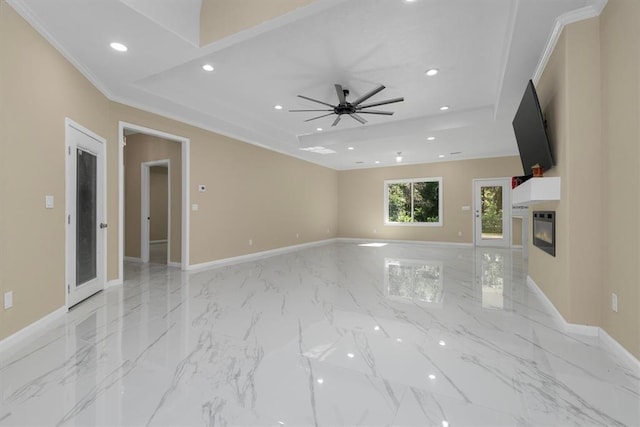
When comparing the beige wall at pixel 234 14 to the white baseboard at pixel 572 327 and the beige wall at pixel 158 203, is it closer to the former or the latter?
the white baseboard at pixel 572 327

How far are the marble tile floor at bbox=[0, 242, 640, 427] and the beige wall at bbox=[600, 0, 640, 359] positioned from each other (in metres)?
0.34

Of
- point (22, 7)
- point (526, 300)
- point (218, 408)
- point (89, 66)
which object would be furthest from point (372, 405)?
point (89, 66)

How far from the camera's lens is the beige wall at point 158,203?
9617mm

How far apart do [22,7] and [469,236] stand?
9603 mm

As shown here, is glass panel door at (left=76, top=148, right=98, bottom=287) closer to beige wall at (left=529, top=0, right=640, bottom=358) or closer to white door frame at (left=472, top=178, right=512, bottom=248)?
beige wall at (left=529, top=0, right=640, bottom=358)

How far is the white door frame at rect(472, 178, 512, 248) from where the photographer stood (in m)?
8.50

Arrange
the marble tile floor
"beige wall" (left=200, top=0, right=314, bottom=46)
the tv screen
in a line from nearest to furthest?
the marble tile floor < "beige wall" (left=200, top=0, right=314, bottom=46) < the tv screen

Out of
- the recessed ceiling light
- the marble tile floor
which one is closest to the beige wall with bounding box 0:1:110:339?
the marble tile floor

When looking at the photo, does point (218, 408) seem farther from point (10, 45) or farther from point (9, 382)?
point (10, 45)

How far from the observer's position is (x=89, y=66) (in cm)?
345

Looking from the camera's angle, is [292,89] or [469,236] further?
[469,236]

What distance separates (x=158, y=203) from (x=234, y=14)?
850 centimetres

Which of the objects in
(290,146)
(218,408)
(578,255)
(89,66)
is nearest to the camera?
(218,408)

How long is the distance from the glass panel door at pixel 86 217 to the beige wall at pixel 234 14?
2.06 meters
